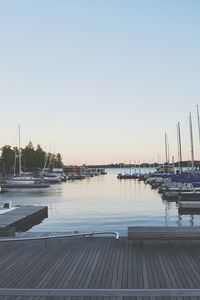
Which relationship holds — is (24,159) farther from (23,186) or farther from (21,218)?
(21,218)

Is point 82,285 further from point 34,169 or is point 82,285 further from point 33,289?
point 34,169

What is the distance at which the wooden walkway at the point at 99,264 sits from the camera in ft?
32.6

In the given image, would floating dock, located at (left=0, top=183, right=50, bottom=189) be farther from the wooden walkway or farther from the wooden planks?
the wooden planks

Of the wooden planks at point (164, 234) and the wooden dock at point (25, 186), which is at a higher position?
the wooden dock at point (25, 186)

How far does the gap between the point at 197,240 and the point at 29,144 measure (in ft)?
440

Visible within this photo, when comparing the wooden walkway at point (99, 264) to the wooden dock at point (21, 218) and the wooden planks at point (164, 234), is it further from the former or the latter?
the wooden dock at point (21, 218)

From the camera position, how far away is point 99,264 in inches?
468

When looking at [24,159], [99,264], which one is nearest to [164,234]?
[99,264]

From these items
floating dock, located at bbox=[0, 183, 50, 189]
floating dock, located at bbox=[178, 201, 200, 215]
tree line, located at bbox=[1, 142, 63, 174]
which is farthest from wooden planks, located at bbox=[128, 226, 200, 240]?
tree line, located at bbox=[1, 142, 63, 174]

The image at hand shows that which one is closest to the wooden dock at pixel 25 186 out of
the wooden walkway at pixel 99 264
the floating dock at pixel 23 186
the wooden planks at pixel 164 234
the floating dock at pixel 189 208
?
the floating dock at pixel 23 186

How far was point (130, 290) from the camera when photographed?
29.6 ft

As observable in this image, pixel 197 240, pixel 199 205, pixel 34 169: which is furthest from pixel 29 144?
pixel 197 240

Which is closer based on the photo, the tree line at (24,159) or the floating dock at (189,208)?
the floating dock at (189,208)

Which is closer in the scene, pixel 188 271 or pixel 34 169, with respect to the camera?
pixel 188 271
